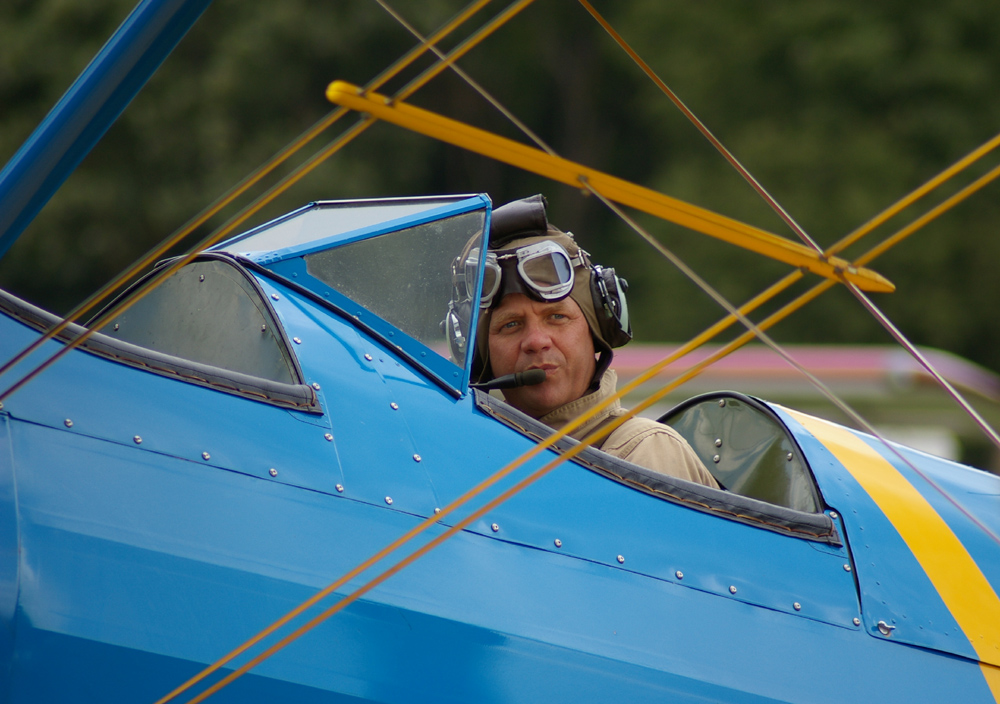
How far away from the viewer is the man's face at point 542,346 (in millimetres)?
2998

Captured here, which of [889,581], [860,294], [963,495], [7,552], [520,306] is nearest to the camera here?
[7,552]

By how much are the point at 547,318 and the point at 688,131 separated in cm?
1753

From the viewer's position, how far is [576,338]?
3.06 metres

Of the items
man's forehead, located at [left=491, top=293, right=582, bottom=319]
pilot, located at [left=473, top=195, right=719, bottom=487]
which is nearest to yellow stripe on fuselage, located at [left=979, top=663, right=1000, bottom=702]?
pilot, located at [left=473, top=195, right=719, bottom=487]

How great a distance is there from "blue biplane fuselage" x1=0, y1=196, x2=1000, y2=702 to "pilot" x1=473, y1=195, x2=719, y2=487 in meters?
0.53

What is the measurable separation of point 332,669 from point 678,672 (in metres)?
0.67

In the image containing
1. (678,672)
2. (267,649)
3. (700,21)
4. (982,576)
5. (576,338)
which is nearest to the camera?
(267,649)

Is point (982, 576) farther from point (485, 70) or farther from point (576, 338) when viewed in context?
point (485, 70)

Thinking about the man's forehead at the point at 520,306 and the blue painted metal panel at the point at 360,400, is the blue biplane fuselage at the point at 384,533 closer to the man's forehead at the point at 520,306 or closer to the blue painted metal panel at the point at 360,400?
the blue painted metal panel at the point at 360,400

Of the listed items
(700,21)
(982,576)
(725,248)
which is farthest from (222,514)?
(700,21)

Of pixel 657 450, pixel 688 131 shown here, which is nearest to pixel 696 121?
pixel 657 450

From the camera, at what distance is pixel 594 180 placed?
166 cm

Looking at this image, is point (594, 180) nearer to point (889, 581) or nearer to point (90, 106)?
point (90, 106)

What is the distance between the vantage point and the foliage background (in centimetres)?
1634
